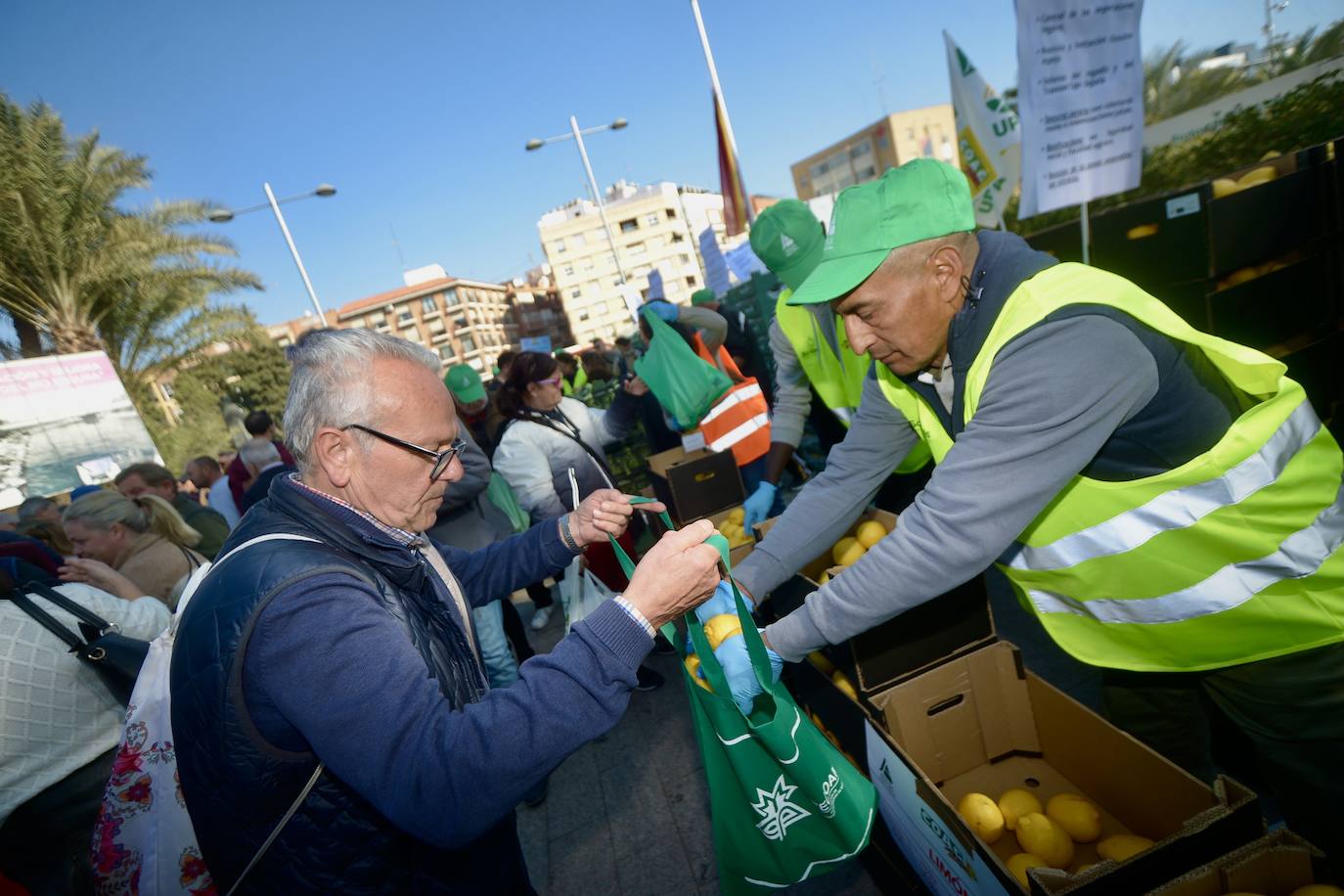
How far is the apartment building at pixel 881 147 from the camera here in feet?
212

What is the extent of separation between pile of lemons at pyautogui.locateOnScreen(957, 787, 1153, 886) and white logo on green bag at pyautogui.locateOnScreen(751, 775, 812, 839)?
0.45 meters

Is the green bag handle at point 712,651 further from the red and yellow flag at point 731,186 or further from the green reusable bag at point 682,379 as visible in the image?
the red and yellow flag at point 731,186

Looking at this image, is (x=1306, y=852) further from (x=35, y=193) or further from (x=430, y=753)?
(x=35, y=193)

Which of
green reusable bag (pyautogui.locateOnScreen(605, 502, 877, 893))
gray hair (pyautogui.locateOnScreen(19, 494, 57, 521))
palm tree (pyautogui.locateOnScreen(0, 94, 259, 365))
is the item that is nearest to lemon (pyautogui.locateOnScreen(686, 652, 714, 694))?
green reusable bag (pyautogui.locateOnScreen(605, 502, 877, 893))

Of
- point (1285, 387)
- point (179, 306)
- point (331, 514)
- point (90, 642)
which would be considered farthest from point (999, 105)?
point (179, 306)

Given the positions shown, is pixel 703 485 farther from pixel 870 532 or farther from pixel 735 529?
pixel 870 532

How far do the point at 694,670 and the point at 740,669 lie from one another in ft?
0.54

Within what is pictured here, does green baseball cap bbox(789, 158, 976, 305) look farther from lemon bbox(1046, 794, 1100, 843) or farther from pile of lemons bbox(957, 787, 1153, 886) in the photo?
lemon bbox(1046, 794, 1100, 843)

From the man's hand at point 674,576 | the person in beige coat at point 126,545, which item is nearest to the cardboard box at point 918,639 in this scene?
the man's hand at point 674,576

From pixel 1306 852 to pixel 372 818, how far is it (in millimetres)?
1840

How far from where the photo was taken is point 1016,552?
1.58m

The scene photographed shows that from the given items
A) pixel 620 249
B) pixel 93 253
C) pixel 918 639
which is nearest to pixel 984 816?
pixel 918 639

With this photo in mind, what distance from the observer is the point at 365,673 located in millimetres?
1071

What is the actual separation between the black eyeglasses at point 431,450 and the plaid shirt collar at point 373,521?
0.15 metres
